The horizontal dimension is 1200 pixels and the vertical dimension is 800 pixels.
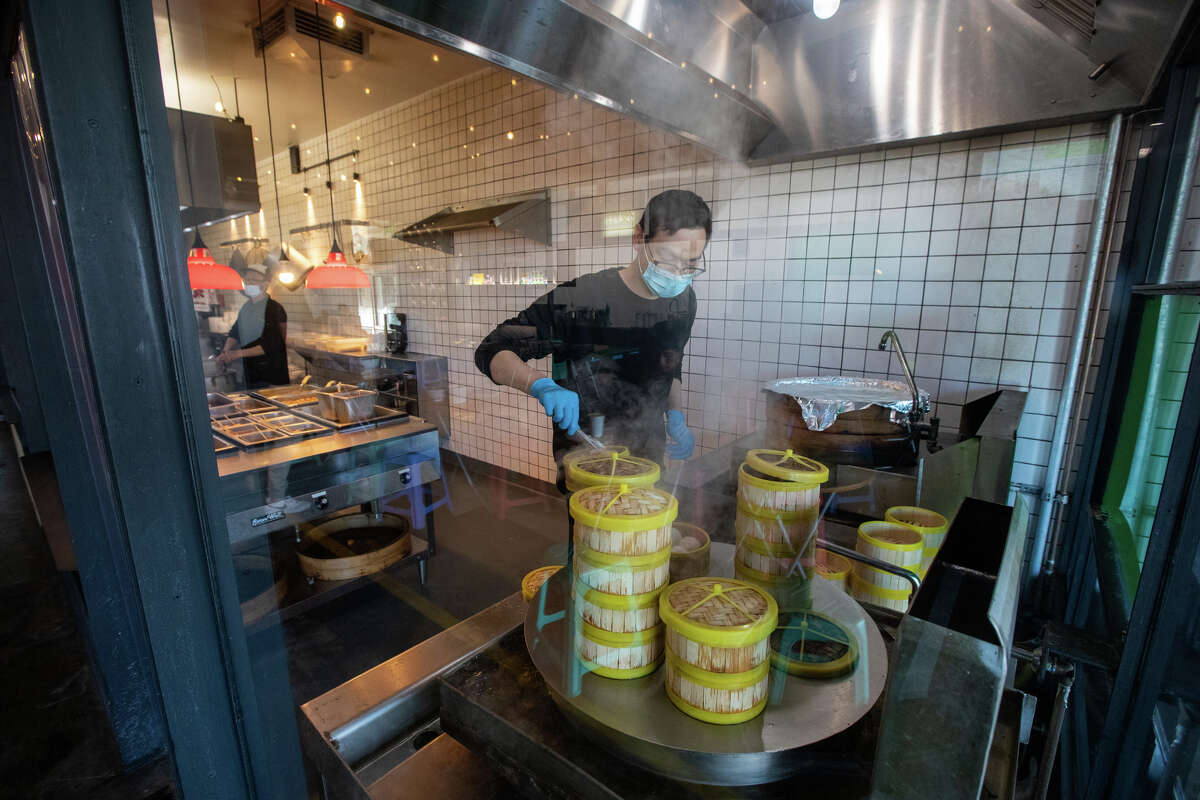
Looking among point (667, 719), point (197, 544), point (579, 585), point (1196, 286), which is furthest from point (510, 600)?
point (1196, 286)

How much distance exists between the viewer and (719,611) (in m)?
0.53

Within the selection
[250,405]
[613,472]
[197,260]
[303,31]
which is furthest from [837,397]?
[250,405]

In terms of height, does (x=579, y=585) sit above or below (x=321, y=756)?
above

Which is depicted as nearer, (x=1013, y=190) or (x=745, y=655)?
(x=745, y=655)

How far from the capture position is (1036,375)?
1699mm

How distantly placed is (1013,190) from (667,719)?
1987 millimetres

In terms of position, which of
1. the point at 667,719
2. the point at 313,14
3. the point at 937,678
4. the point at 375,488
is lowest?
the point at 375,488

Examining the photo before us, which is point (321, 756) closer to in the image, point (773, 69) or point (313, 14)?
point (313, 14)

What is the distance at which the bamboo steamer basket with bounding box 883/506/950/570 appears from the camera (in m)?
0.96

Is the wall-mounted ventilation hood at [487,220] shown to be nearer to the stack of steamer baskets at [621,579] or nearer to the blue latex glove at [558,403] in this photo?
the blue latex glove at [558,403]

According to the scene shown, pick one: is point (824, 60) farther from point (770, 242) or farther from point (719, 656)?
point (719, 656)

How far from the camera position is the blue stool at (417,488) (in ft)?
7.24

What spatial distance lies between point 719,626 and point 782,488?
0.78 ft

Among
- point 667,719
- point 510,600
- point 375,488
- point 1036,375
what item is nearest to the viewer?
point 667,719
